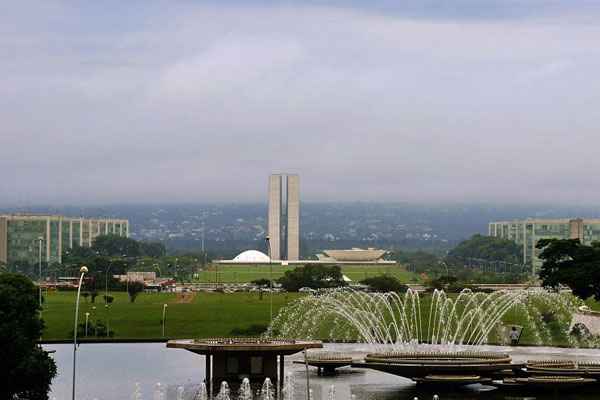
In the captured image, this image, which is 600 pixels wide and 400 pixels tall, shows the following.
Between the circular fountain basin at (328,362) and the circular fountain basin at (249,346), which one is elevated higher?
the circular fountain basin at (249,346)

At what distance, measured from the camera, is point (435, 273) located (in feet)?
453

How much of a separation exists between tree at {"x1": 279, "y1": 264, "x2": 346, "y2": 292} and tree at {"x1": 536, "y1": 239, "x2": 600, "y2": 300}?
1330 inches

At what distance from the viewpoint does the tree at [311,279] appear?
318ft

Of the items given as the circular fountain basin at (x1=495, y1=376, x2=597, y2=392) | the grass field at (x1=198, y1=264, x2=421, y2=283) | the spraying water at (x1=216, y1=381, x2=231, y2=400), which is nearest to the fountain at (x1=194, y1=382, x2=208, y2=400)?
the spraying water at (x1=216, y1=381, x2=231, y2=400)

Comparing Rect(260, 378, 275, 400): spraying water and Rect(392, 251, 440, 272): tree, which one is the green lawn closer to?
Rect(260, 378, 275, 400): spraying water

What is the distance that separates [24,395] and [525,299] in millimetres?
40070

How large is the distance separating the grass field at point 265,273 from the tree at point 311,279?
21099mm

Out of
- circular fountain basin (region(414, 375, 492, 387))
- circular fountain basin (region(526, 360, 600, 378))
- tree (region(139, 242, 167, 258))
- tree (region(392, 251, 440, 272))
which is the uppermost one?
tree (region(139, 242, 167, 258))

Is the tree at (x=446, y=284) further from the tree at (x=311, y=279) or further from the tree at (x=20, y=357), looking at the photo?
the tree at (x=20, y=357)

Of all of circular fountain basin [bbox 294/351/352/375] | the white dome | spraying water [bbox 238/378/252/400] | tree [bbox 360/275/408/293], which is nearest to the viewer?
spraying water [bbox 238/378/252/400]

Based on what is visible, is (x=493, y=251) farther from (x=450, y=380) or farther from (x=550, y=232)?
(x=450, y=380)

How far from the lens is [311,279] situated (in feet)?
323

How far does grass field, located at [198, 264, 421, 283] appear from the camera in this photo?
431 feet

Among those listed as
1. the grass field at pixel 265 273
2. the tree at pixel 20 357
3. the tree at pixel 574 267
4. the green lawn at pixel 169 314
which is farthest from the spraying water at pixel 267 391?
the grass field at pixel 265 273
